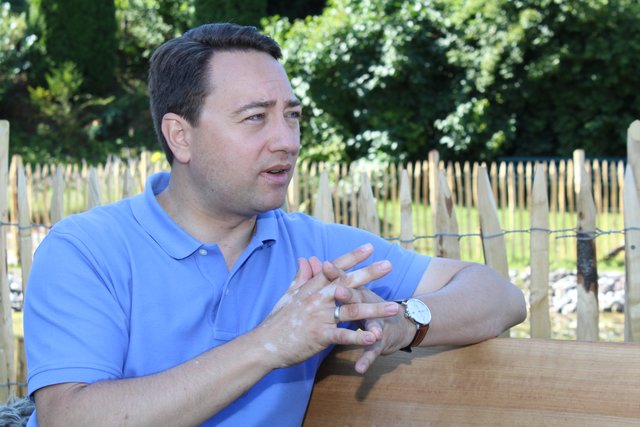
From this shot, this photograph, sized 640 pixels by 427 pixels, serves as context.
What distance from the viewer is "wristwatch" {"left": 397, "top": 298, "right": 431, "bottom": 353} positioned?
2246 mm

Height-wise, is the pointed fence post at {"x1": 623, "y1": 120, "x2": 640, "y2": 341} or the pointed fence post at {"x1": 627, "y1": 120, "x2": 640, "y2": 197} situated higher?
the pointed fence post at {"x1": 627, "y1": 120, "x2": 640, "y2": 197}

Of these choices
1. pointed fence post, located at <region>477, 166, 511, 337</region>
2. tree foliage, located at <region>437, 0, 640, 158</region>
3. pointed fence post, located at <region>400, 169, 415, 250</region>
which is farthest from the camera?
tree foliage, located at <region>437, 0, 640, 158</region>

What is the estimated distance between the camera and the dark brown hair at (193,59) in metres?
2.31

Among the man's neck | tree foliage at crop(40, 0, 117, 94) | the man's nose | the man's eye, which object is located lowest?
the man's neck

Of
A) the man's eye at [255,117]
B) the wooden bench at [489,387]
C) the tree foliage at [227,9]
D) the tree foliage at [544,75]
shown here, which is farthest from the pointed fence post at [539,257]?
the tree foliage at [227,9]

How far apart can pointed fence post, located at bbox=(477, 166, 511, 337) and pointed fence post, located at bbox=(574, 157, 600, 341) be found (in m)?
0.35

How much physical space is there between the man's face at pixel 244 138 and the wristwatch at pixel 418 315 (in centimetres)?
43

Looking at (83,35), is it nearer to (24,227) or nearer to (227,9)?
(227,9)

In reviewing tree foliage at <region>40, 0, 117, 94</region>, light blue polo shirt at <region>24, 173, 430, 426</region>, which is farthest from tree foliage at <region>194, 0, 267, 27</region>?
light blue polo shirt at <region>24, 173, 430, 426</region>

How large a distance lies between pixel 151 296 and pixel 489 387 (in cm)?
92

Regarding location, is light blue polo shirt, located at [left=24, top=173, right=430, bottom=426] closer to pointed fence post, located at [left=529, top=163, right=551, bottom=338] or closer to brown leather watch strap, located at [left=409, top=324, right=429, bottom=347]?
brown leather watch strap, located at [left=409, top=324, right=429, bottom=347]

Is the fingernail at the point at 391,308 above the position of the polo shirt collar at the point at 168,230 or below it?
below

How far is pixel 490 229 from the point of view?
389 cm

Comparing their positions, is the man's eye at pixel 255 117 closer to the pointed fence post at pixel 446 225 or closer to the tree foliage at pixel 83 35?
the pointed fence post at pixel 446 225
